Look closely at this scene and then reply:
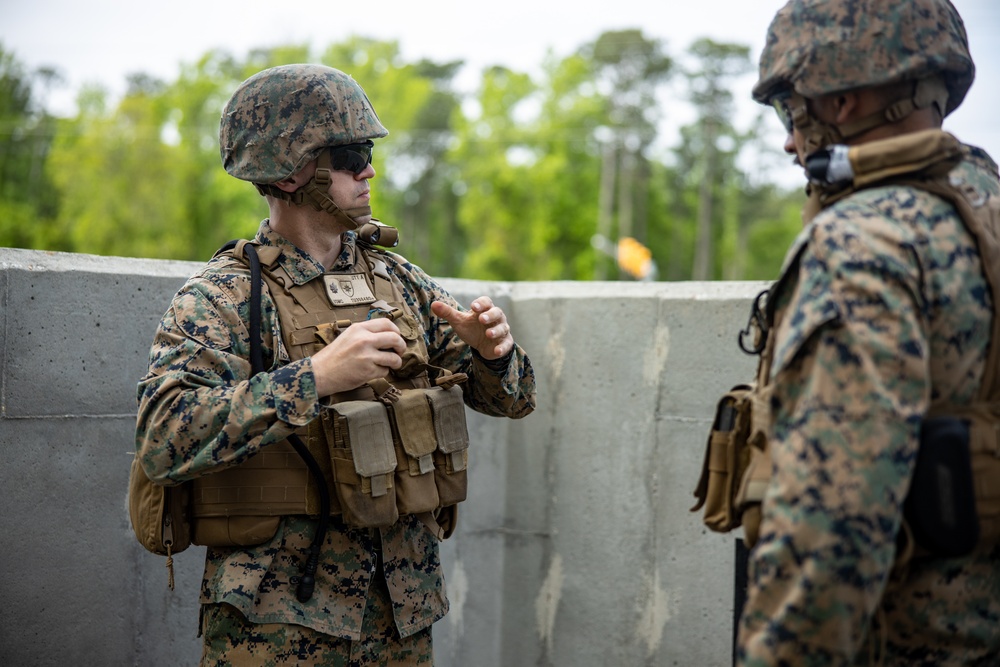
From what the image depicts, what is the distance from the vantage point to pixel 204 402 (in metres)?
2.44

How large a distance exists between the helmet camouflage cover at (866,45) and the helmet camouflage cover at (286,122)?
4.23 ft

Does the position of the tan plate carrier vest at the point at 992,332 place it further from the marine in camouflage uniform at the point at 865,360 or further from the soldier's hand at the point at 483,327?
the soldier's hand at the point at 483,327

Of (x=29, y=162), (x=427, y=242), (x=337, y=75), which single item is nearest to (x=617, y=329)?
(x=337, y=75)

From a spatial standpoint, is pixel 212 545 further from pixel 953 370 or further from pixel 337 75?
pixel 953 370

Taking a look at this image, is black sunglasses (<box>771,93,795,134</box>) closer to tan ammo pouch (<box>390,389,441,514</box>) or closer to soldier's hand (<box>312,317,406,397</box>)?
soldier's hand (<box>312,317,406,397</box>)

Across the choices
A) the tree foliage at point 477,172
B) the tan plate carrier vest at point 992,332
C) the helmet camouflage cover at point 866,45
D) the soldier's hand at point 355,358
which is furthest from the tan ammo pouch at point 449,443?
the tree foliage at point 477,172

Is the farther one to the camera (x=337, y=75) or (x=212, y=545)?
A: (x=337, y=75)

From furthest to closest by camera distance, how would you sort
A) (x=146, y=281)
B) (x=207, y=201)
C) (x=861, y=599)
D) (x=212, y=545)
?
(x=207, y=201) < (x=146, y=281) < (x=212, y=545) < (x=861, y=599)

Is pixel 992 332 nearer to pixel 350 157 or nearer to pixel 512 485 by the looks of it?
pixel 350 157

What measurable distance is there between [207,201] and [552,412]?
49679mm

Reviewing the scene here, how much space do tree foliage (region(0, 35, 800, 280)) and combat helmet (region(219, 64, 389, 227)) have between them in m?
43.2

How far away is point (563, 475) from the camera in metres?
4.17

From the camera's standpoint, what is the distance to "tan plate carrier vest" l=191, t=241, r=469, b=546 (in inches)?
102

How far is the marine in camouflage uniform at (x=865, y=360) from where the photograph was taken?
1758 mm
